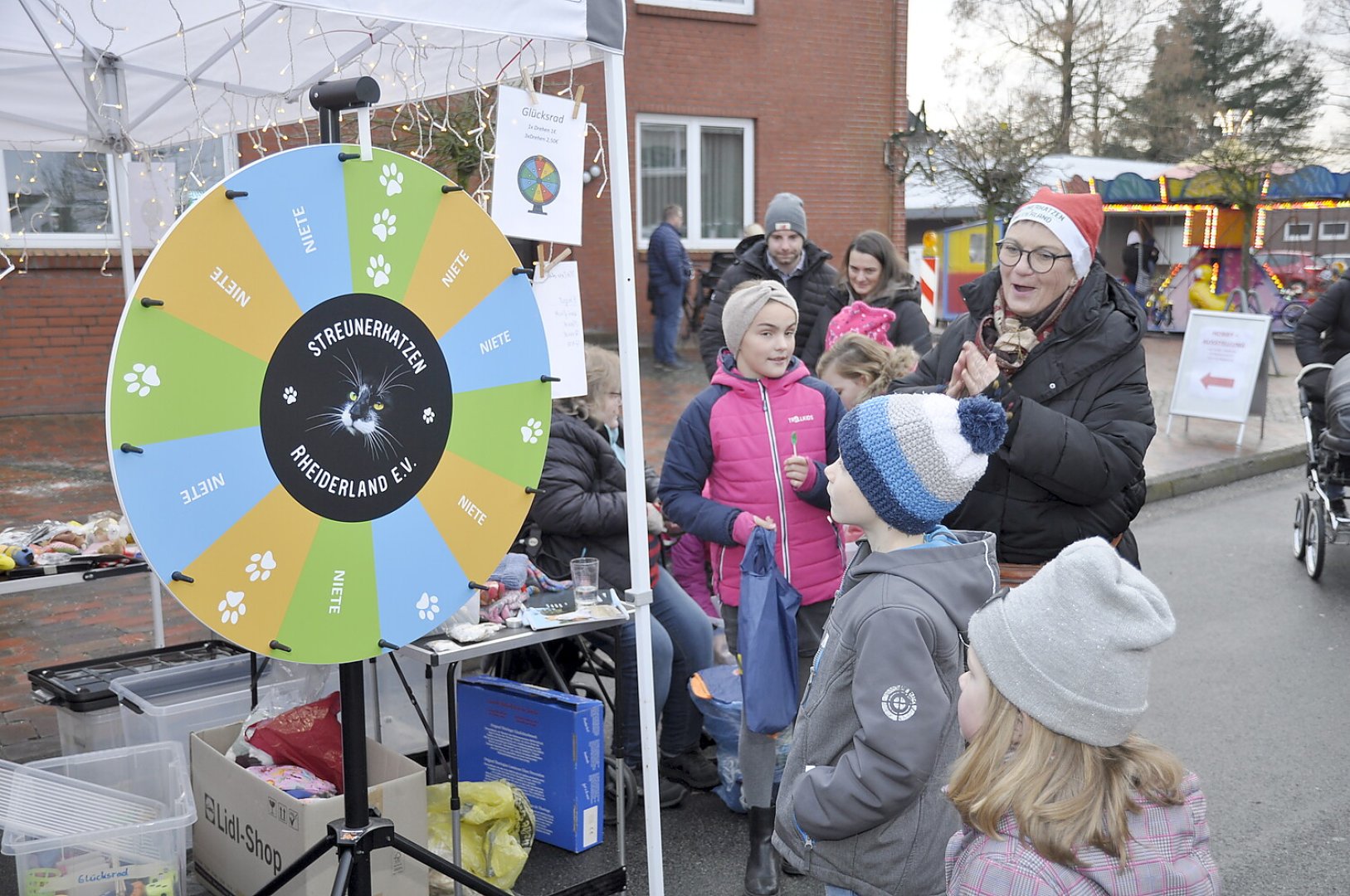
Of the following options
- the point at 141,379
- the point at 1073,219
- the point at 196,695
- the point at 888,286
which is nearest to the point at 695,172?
the point at 888,286

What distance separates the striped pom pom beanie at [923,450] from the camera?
2.38 m

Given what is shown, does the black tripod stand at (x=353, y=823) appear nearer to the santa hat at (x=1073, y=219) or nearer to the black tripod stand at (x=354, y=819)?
the black tripod stand at (x=354, y=819)

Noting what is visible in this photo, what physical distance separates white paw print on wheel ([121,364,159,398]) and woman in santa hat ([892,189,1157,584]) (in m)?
1.91

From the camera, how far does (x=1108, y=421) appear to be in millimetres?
3148

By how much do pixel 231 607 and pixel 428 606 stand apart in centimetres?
45

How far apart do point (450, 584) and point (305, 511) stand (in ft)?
1.34

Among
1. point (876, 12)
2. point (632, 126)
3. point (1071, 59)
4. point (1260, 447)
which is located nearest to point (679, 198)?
point (632, 126)

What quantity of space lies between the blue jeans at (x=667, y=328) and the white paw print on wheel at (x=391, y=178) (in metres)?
12.2

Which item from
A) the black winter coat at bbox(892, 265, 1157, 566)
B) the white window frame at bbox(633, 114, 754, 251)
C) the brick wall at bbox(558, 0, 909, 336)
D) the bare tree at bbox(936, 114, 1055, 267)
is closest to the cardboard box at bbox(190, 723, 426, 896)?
the black winter coat at bbox(892, 265, 1157, 566)

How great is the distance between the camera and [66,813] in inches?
122

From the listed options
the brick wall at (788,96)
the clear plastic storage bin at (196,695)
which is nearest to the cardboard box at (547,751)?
the clear plastic storage bin at (196,695)

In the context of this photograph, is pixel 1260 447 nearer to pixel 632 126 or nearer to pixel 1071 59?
pixel 632 126

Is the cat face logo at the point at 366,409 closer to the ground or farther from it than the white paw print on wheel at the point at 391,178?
closer to the ground

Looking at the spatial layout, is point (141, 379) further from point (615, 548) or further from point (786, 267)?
point (786, 267)
